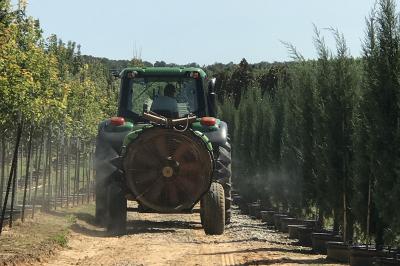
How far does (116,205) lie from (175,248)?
1881 millimetres

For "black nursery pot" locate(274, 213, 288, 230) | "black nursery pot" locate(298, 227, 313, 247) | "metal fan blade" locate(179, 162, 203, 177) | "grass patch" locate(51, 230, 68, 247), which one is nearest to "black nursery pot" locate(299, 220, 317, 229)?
"black nursery pot" locate(298, 227, 313, 247)

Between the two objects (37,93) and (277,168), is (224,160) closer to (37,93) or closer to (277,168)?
(37,93)

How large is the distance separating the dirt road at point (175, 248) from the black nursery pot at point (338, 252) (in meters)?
0.18

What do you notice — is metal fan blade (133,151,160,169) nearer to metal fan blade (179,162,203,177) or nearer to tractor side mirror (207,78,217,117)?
metal fan blade (179,162,203,177)

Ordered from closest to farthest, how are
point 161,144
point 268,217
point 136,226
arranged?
point 161,144 → point 136,226 → point 268,217

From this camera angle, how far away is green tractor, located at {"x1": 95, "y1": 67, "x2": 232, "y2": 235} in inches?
468

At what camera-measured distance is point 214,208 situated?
41.7ft

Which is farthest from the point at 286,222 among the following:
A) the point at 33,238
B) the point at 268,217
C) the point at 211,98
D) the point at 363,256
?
the point at 33,238

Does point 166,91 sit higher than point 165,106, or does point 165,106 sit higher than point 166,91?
point 166,91

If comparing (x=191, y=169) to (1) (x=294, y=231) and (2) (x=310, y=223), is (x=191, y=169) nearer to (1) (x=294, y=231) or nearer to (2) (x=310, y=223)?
(1) (x=294, y=231)

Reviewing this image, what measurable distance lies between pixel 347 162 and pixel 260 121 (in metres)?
12.8

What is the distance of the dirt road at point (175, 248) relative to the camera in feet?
33.3

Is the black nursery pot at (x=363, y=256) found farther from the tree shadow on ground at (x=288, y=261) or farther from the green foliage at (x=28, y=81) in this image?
the green foliage at (x=28, y=81)

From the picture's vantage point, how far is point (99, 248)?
1128 cm
